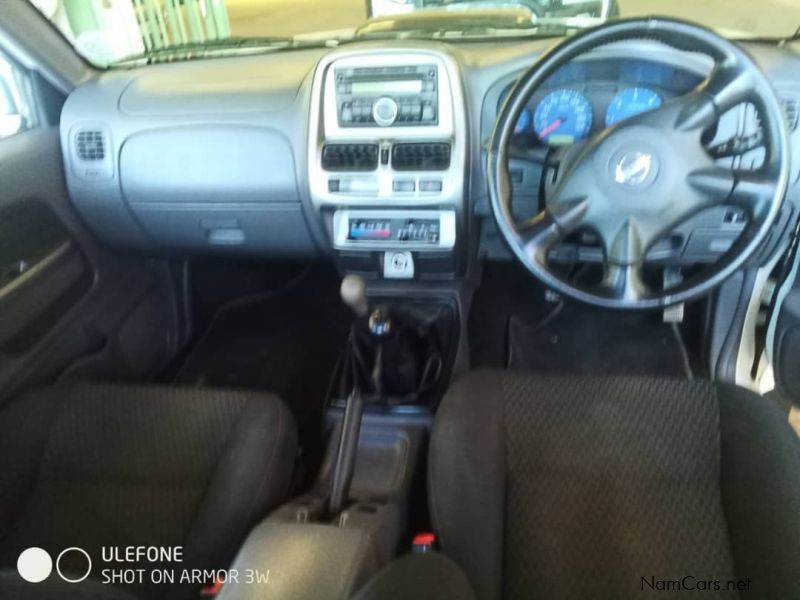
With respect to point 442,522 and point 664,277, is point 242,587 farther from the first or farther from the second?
point 664,277

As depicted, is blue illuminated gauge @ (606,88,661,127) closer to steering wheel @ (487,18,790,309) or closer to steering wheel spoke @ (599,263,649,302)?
steering wheel @ (487,18,790,309)

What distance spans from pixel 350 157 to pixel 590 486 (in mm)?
727

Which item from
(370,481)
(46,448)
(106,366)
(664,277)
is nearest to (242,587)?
(370,481)

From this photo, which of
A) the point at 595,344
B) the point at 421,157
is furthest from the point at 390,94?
the point at 595,344

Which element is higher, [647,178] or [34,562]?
[647,178]

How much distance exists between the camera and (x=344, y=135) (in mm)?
1292

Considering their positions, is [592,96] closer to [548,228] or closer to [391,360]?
[548,228]

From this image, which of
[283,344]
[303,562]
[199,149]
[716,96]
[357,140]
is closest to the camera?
[303,562]

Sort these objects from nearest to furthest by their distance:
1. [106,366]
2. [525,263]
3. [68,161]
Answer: [525,263] < [68,161] < [106,366]

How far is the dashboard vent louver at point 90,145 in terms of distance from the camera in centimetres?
146

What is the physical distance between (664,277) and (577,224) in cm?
51

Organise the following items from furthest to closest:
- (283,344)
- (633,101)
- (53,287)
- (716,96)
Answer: (283,344), (53,287), (633,101), (716,96)

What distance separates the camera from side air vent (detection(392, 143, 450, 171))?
1255 millimetres

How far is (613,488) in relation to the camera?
1098 mm
